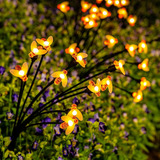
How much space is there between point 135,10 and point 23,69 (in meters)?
5.55

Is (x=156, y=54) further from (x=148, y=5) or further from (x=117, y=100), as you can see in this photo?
(x=148, y=5)

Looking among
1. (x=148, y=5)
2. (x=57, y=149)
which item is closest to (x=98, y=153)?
(x=57, y=149)

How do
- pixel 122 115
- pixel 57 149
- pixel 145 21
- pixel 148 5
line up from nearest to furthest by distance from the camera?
1. pixel 57 149
2. pixel 122 115
3. pixel 145 21
4. pixel 148 5

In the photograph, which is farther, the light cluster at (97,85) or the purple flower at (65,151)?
the purple flower at (65,151)

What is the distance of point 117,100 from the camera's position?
10.4 ft

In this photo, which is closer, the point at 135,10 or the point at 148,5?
the point at 135,10

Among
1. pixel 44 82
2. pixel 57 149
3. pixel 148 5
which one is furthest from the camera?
pixel 148 5

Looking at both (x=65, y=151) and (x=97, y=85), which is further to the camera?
(x=65, y=151)

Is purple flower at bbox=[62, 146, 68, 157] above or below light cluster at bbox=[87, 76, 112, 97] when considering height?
below

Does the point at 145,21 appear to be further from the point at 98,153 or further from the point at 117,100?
the point at 98,153

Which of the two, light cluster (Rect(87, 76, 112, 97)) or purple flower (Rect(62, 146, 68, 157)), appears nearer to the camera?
light cluster (Rect(87, 76, 112, 97))

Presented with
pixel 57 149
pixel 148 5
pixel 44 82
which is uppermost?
pixel 148 5

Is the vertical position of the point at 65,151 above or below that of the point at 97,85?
below

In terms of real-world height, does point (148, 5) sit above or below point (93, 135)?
above
